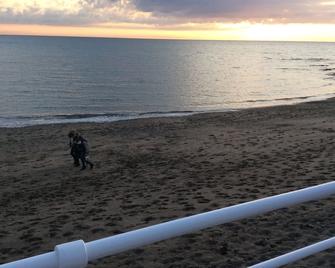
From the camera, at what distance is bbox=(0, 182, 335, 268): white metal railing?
4.38ft

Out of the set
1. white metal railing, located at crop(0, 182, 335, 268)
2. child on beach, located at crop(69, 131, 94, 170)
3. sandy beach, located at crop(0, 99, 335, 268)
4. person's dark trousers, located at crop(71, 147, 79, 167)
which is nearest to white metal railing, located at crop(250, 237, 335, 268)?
white metal railing, located at crop(0, 182, 335, 268)

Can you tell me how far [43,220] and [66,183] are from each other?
4658 millimetres

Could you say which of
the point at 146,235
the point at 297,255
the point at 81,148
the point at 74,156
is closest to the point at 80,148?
the point at 81,148

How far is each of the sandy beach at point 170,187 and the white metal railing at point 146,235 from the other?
3959 millimetres

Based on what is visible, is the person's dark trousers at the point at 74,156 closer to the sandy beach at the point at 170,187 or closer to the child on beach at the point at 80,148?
the child on beach at the point at 80,148

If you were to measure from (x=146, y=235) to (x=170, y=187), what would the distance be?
10.7 meters

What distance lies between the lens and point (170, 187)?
1213cm

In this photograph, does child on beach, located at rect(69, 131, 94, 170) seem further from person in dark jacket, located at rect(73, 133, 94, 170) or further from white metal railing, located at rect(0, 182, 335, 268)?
white metal railing, located at rect(0, 182, 335, 268)

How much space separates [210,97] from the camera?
49688 mm

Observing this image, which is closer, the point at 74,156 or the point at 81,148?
the point at 81,148

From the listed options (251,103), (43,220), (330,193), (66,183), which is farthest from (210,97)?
(330,193)

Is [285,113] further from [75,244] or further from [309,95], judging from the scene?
[75,244]

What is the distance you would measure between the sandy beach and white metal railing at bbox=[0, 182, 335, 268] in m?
3.96

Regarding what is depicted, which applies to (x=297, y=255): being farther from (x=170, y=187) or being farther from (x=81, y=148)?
(x=81, y=148)
